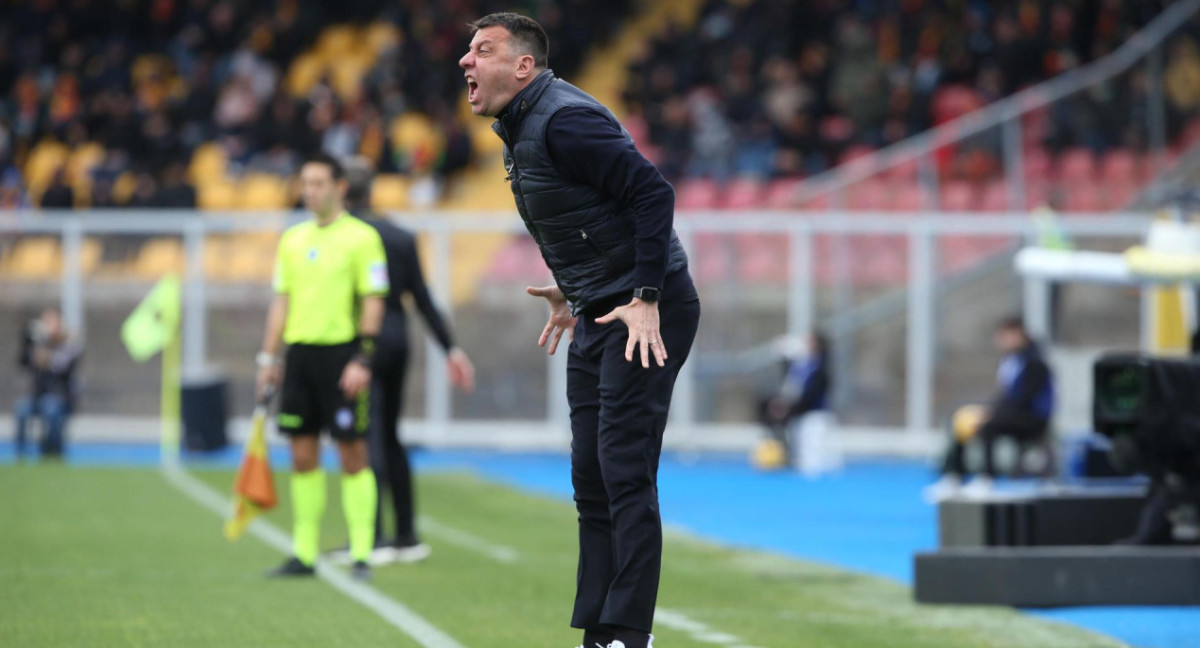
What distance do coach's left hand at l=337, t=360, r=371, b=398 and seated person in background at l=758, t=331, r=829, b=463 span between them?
10.8m

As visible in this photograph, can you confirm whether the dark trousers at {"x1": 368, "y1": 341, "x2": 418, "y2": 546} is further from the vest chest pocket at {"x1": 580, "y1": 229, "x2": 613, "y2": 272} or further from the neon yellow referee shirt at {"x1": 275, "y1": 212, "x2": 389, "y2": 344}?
the vest chest pocket at {"x1": 580, "y1": 229, "x2": 613, "y2": 272}

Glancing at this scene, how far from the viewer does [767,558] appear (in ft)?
34.0

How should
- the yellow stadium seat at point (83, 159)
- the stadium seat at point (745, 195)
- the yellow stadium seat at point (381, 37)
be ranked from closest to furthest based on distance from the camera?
the stadium seat at point (745, 195)
the yellow stadium seat at point (83, 159)
the yellow stadium seat at point (381, 37)

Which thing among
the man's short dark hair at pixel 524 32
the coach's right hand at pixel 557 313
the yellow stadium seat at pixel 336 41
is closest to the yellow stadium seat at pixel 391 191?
the yellow stadium seat at pixel 336 41

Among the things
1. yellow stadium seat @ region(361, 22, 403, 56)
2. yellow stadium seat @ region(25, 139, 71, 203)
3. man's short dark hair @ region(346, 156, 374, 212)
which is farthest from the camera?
yellow stadium seat @ region(361, 22, 403, 56)

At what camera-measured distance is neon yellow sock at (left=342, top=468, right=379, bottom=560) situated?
8477mm

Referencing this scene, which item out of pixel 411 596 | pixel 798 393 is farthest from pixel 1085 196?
pixel 411 596

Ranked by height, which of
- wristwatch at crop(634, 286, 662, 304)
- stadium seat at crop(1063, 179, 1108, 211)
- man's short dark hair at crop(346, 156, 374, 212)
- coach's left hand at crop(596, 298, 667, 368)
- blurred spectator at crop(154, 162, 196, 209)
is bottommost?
coach's left hand at crop(596, 298, 667, 368)

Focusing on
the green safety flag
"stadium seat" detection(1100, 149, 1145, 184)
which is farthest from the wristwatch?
"stadium seat" detection(1100, 149, 1145, 184)

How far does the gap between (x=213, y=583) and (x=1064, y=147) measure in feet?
40.7

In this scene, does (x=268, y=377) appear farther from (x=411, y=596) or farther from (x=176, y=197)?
(x=176, y=197)

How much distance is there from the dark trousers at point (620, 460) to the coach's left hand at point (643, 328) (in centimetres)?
8

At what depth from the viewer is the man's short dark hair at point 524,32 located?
5328mm

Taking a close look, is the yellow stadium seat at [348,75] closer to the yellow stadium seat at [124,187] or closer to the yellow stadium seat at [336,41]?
the yellow stadium seat at [336,41]
